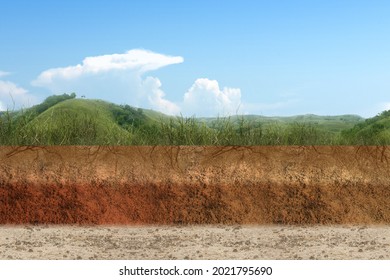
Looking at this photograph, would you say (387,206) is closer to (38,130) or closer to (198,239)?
(198,239)

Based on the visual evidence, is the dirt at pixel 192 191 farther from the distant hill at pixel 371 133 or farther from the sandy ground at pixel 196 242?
the distant hill at pixel 371 133

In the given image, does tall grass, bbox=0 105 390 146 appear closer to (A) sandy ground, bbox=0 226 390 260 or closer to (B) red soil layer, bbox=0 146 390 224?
(B) red soil layer, bbox=0 146 390 224

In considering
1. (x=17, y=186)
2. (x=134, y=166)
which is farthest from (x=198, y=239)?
(x=17, y=186)

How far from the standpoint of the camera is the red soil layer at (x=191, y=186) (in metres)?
8.04

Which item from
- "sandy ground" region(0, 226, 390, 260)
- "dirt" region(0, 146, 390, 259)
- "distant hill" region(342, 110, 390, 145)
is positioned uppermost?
"distant hill" region(342, 110, 390, 145)

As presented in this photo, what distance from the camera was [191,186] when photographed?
804 centimetres

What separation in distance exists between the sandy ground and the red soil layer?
168 mm

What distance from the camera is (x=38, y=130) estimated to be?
9.21 m

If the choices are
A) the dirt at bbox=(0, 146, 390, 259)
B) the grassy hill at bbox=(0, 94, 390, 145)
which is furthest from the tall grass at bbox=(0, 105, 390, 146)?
the dirt at bbox=(0, 146, 390, 259)

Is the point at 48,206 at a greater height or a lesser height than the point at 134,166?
lesser

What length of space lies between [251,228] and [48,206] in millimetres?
2828

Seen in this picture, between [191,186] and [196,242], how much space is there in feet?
2.99

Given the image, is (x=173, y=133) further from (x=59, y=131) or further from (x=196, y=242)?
(x=196, y=242)

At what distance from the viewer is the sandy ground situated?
711 cm
